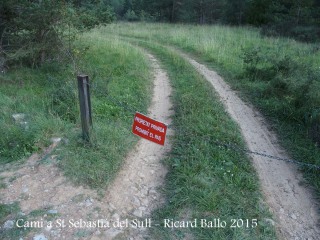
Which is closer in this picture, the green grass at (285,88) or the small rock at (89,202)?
the small rock at (89,202)

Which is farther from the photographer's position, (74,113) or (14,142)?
(74,113)

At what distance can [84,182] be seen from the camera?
4.20 metres

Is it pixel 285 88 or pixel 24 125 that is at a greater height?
pixel 285 88

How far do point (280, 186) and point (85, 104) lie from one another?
11.1ft

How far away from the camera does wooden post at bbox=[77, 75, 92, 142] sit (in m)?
4.54

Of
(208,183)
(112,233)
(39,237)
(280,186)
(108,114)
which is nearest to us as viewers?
(39,237)

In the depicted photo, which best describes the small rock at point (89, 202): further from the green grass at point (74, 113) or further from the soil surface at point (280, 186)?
the soil surface at point (280, 186)

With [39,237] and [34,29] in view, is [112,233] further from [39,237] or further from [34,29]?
[34,29]

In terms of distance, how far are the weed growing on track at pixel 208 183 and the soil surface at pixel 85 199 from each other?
0.84 ft

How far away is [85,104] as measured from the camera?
185 inches

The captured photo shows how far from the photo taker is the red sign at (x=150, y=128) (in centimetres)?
409

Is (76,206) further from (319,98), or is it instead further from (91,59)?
(91,59)

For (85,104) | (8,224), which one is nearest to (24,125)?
(85,104)

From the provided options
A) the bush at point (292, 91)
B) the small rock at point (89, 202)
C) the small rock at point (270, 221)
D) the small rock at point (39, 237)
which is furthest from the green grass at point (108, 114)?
the bush at point (292, 91)
